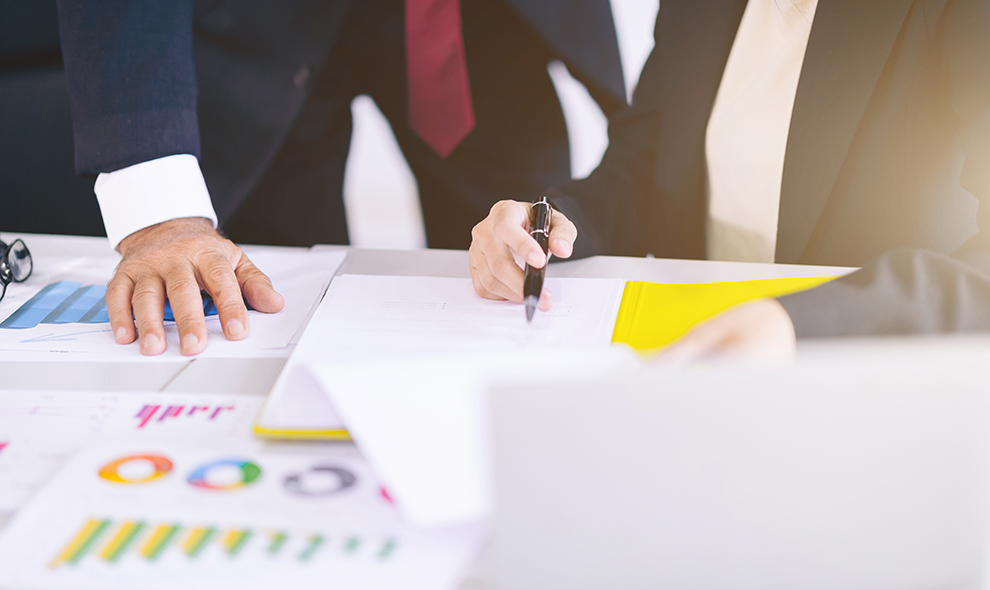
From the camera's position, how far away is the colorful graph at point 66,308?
0.73 m

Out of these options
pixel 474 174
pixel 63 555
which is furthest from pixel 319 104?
pixel 63 555

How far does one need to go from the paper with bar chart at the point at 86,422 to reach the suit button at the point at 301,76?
0.77 metres

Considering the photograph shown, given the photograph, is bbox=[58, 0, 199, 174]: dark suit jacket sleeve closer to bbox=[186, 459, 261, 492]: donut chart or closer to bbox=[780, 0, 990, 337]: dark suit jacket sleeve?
bbox=[186, 459, 261, 492]: donut chart

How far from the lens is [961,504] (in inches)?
12.5

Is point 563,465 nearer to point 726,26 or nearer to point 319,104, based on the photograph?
point 726,26

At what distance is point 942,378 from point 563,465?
0.17m

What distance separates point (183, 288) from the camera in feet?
2.30

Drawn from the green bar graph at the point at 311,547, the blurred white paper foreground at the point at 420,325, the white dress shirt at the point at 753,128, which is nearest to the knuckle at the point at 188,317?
the blurred white paper foreground at the point at 420,325

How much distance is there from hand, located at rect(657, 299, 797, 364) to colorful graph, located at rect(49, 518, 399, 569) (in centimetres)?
21

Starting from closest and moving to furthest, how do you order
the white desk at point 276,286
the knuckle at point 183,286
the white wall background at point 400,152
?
the white desk at point 276,286, the knuckle at point 183,286, the white wall background at point 400,152

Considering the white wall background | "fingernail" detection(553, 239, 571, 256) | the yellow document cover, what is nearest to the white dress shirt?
the white wall background

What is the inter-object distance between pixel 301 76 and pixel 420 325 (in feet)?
2.34

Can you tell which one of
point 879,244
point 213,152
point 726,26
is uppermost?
point 726,26

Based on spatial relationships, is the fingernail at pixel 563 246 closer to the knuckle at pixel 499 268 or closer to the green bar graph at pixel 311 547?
the knuckle at pixel 499 268
